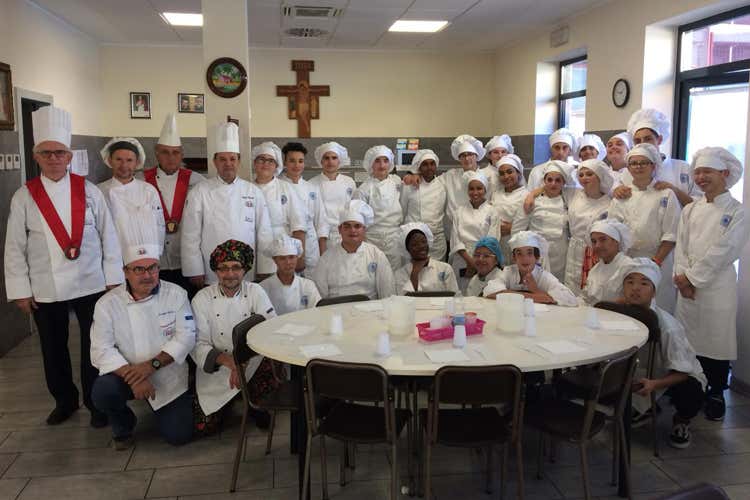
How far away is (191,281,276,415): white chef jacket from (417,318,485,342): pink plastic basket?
959 millimetres

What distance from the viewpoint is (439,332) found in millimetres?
2715

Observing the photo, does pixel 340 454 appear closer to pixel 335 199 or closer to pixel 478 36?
pixel 335 199

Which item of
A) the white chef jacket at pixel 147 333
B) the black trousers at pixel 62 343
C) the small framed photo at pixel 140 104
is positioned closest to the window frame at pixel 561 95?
the small framed photo at pixel 140 104

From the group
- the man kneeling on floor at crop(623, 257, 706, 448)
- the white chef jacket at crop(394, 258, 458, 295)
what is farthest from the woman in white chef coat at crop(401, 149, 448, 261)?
the man kneeling on floor at crop(623, 257, 706, 448)

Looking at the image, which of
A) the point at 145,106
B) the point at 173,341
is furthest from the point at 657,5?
the point at 145,106

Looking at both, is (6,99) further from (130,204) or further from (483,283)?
(483,283)

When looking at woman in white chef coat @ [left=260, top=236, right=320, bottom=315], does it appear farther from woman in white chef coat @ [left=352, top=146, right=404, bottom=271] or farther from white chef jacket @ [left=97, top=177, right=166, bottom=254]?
woman in white chef coat @ [left=352, top=146, right=404, bottom=271]

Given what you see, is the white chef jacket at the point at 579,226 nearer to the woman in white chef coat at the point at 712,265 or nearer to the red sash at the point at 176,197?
the woman in white chef coat at the point at 712,265

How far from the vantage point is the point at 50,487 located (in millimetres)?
2871

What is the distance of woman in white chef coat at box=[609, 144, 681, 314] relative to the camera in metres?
3.88

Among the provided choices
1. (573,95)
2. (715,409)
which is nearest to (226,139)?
(715,409)

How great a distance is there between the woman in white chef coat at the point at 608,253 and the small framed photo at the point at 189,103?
19.7 ft

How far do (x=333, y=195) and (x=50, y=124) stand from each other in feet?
6.92

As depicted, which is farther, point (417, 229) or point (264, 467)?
point (417, 229)
